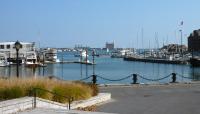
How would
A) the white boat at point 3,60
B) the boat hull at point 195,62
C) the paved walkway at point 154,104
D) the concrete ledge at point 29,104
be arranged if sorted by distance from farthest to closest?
the boat hull at point 195,62, the white boat at point 3,60, the paved walkway at point 154,104, the concrete ledge at point 29,104

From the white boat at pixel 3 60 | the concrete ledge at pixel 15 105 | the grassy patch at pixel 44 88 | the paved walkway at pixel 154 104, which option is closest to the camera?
the concrete ledge at pixel 15 105

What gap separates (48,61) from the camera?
177500 millimetres

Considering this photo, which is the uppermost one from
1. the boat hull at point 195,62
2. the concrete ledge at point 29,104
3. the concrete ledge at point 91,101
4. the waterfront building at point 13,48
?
the waterfront building at point 13,48

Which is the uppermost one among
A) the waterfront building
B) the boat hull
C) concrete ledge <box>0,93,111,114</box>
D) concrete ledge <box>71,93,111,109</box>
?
the waterfront building

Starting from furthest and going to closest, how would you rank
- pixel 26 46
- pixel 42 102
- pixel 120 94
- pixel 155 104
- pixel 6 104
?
1. pixel 26 46
2. pixel 120 94
3. pixel 155 104
4. pixel 42 102
5. pixel 6 104

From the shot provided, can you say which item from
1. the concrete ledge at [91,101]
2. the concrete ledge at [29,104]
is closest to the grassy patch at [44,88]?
the concrete ledge at [91,101]

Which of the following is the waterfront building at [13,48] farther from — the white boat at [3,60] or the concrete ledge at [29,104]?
the concrete ledge at [29,104]

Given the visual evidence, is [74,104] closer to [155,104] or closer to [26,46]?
[155,104]

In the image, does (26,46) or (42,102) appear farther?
(26,46)

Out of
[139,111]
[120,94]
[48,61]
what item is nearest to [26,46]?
[48,61]

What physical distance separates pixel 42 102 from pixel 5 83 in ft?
8.58

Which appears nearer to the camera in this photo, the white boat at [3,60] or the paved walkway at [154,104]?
the paved walkway at [154,104]

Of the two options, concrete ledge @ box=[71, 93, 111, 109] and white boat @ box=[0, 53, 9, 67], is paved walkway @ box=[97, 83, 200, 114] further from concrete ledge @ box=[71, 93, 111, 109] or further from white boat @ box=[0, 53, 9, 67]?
white boat @ box=[0, 53, 9, 67]

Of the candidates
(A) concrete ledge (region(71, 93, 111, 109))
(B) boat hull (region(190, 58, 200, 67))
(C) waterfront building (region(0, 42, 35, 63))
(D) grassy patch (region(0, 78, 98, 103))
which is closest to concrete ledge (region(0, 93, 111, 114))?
A: (A) concrete ledge (region(71, 93, 111, 109))
